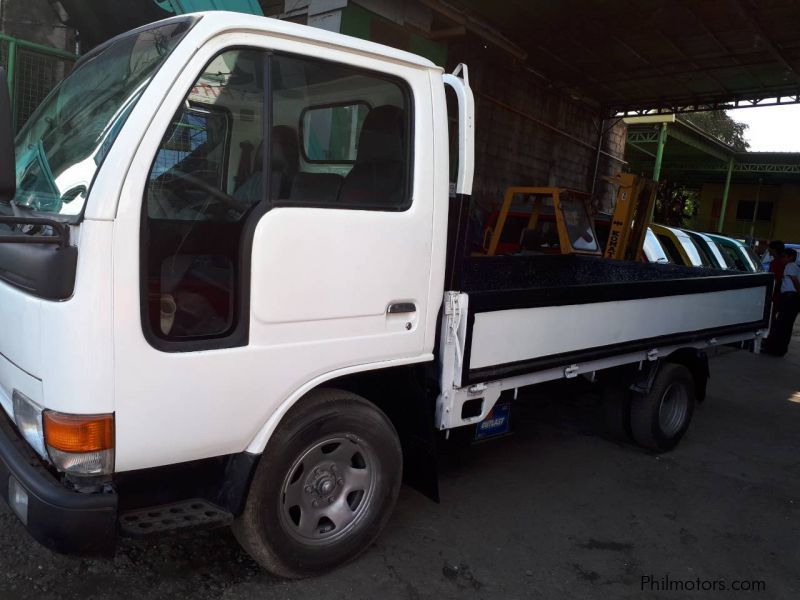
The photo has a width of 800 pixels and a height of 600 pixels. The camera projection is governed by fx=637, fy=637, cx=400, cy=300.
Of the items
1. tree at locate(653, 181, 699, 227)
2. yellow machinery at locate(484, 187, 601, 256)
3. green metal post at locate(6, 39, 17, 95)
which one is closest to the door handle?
green metal post at locate(6, 39, 17, 95)

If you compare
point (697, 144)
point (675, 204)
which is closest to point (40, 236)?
point (697, 144)

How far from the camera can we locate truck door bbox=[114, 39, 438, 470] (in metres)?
2.17

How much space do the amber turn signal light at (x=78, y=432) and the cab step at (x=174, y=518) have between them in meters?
0.31

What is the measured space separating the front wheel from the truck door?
0.16m

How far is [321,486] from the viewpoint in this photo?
9.02 feet

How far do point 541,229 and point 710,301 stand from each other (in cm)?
514

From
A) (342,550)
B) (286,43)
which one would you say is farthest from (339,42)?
(342,550)

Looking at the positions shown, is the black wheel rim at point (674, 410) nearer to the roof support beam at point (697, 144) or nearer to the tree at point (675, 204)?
the roof support beam at point (697, 144)

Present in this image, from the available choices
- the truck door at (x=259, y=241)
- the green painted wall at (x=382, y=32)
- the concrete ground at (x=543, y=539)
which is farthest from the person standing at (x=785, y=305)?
the truck door at (x=259, y=241)

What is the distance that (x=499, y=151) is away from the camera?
13961 mm

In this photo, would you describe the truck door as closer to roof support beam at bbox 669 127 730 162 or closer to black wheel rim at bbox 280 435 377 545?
black wheel rim at bbox 280 435 377 545

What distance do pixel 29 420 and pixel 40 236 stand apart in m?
0.72

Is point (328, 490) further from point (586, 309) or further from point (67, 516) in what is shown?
point (586, 309)

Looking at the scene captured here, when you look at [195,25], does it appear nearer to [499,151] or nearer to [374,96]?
[374,96]
